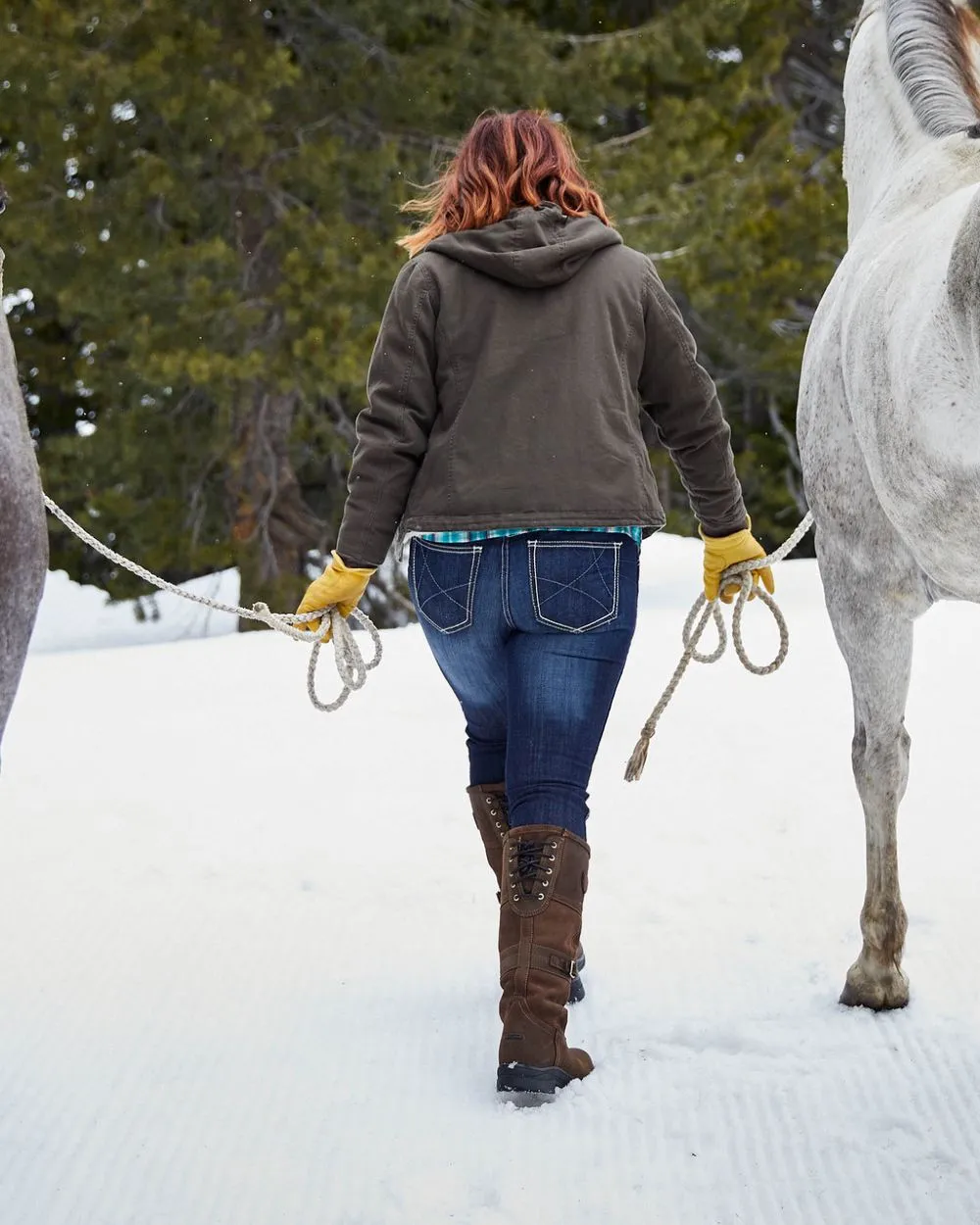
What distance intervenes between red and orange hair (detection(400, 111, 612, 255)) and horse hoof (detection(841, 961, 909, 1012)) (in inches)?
63.1

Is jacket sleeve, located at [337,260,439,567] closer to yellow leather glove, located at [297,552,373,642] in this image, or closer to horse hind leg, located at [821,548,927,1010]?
yellow leather glove, located at [297,552,373,642]

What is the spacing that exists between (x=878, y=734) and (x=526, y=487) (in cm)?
98

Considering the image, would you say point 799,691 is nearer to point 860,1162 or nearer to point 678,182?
point 860,1162

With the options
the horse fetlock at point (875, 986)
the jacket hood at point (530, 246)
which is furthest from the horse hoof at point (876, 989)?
the jacket hood at point (530, 246)

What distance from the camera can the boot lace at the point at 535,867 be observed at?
2406mm

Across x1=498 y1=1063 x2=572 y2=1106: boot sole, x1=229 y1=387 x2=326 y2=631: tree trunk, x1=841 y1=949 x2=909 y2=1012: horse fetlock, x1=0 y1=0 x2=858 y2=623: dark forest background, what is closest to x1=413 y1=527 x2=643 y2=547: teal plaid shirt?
Result: x1=498 y1=1063 x2=572 y2=1106: boot sole

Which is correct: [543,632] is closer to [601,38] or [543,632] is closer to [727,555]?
[727,555]

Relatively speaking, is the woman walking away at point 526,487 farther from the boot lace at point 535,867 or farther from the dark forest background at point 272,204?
the dark forest background at point 272,204

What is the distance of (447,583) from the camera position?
A: 8.04 feet

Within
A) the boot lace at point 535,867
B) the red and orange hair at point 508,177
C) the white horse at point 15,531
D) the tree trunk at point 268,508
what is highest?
the red and orange hair at point 508,177

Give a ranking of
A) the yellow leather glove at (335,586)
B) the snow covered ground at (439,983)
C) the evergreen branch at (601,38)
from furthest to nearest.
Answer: the evergreen branch at (601,38)
the yellow leather glove at (335,586)
the snow covered ground at (439,983)

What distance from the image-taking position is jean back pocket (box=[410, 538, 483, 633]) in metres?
2.43

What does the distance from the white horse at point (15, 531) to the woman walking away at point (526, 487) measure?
67 cm

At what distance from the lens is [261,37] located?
8188mm
